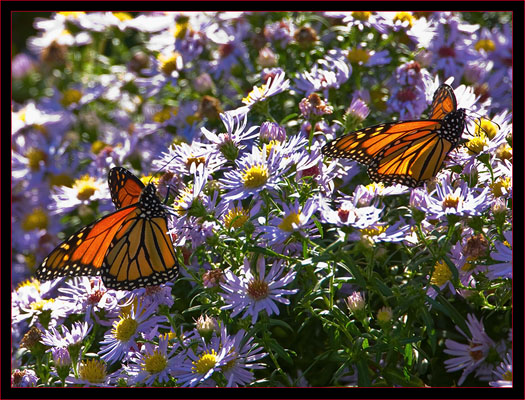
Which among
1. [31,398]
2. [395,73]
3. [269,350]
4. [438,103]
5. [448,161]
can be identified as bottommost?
[31,398]

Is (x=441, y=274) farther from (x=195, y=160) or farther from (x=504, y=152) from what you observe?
(x=195, y=160)

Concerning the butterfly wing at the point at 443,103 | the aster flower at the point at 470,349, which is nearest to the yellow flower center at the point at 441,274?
the aster flower at the point at 470,349

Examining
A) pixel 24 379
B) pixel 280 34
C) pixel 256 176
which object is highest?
pixel 280 34

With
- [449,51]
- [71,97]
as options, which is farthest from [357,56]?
[71,97]

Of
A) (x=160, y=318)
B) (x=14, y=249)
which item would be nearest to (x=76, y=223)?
(x=14, y=249)

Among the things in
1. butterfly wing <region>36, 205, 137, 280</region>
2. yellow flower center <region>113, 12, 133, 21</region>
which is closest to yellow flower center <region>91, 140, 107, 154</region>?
yellow flower center <region>113, 12, 133, 21</region>

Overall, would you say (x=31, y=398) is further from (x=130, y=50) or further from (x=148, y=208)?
(x=130, y=50)

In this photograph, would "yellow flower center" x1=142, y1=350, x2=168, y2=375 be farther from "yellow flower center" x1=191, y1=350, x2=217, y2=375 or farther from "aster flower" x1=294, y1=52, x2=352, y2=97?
"aster flower" x1=294, y1=52, x2=352, y2=97
